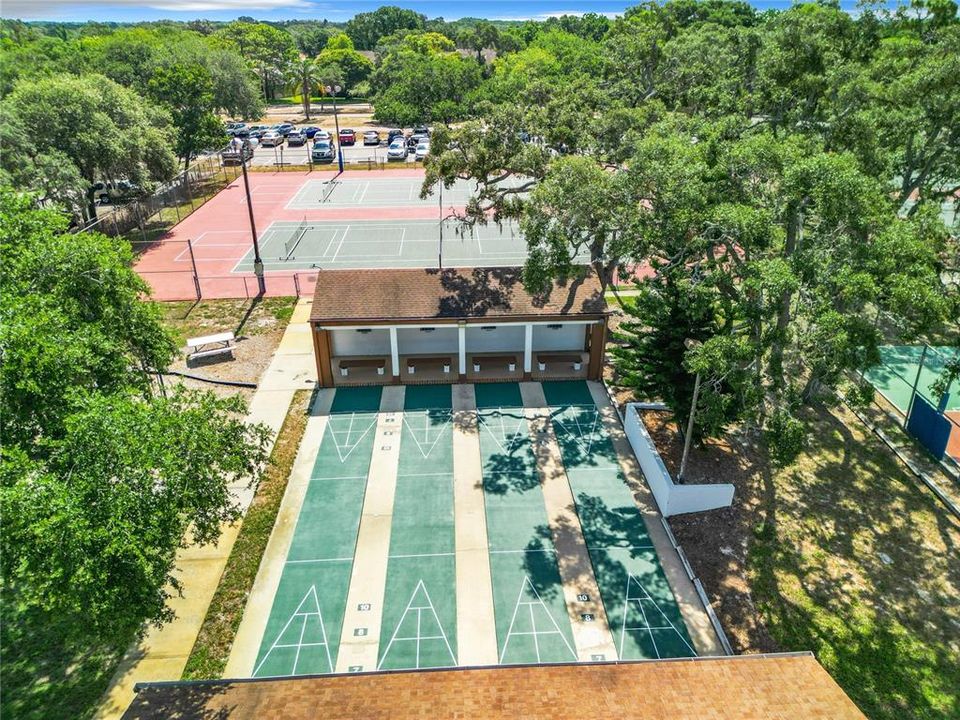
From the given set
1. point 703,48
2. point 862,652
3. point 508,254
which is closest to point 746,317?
point 862,652

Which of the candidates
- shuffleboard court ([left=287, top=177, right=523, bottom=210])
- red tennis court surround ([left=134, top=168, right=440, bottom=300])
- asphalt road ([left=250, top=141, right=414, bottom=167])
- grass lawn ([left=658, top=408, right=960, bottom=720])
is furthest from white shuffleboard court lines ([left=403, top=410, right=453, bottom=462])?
asphalt road ([left=250, top=141, right=414, bottom=167])

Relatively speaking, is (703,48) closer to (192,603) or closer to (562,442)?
(562,442)

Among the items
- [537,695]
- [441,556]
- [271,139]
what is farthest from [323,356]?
[271,139]

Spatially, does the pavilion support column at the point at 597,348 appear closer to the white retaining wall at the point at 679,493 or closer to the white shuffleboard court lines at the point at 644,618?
the white retaining wall at the point at 679,493

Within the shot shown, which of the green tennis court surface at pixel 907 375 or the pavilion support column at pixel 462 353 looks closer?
the green tennis court surface at pixel 907 375

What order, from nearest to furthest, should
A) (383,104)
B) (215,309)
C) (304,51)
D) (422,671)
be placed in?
(422,671)
(215,309)
(383,104)
(304,51)

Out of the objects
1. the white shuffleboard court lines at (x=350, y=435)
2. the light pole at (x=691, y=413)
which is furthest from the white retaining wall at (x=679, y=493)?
the white shuffleboard court lines at (x=350, y=435)

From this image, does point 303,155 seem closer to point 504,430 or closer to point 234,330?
point 234,330

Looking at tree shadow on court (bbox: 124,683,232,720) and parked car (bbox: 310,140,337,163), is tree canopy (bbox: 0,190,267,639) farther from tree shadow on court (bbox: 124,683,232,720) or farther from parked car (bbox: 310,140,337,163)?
parked car (bbox: 310,140,337,163)
